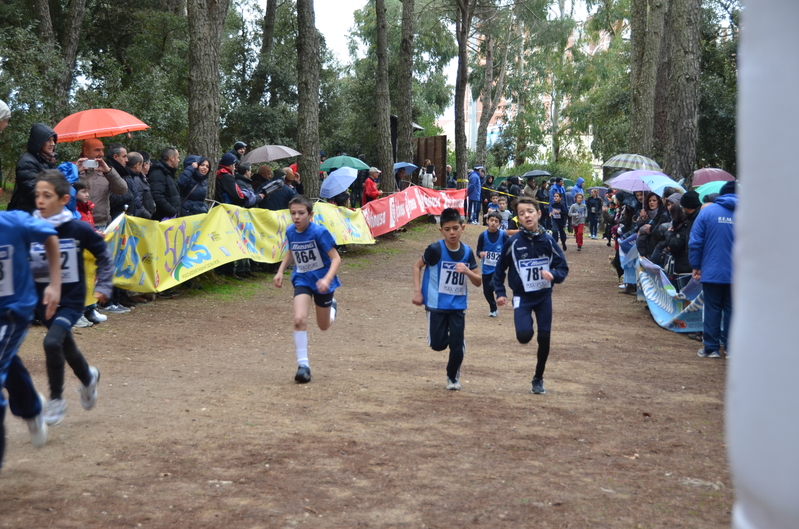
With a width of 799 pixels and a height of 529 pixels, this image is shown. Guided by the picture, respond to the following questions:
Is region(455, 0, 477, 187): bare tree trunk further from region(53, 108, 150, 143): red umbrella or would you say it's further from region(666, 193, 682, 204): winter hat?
region(53, 108, 150, 143): red umbrella

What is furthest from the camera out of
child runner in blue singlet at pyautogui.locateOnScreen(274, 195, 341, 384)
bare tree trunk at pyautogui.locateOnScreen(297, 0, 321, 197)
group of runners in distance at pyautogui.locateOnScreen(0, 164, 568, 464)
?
bare tree trunk at pyautogui.locateOnScreen(297, 0, 321, 197)

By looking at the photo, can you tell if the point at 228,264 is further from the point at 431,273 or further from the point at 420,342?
the point at 431,273

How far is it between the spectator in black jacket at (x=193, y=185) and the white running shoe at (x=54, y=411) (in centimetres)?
769

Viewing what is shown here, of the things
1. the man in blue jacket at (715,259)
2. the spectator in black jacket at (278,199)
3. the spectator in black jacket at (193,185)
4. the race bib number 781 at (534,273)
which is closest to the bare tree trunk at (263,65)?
the spectator in black jacket at (278,199)

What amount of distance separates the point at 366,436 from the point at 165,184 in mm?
7587

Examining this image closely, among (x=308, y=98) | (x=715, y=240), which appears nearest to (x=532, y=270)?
(x=715, y=240)

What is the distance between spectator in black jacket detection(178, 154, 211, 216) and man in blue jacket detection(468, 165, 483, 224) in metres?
17.2

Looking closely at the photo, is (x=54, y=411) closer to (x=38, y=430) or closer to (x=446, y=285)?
(x=38, y=430)

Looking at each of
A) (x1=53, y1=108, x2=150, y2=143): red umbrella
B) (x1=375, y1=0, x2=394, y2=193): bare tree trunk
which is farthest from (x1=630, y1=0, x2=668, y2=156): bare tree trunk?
(x1=53, y1=108, x2=150, y2=143): red umbrella

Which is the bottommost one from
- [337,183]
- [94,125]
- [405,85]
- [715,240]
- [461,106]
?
[715,240]

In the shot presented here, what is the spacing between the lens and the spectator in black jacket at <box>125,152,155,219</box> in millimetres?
11828

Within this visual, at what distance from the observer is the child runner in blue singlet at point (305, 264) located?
8.19 metres

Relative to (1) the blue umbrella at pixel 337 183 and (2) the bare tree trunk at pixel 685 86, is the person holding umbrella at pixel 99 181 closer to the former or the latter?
(1) the blue umbrella at pixel 337 183

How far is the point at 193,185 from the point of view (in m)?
13.7
